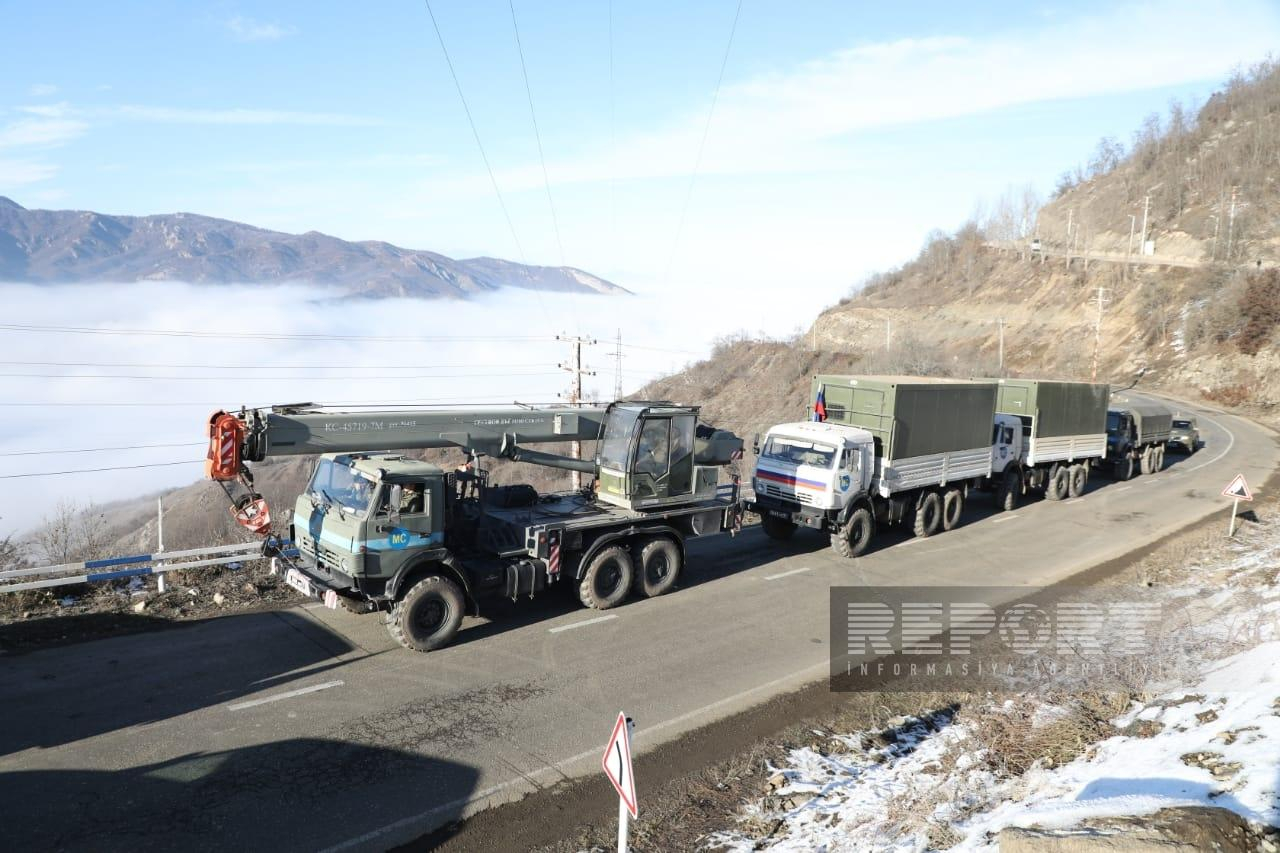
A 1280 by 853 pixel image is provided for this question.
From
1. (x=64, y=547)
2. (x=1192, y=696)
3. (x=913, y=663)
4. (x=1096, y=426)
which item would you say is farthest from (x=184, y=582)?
(x=1096, y=426)

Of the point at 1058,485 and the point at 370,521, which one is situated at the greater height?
the point at 370,521

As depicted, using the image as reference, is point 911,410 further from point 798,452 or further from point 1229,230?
point 1229,230

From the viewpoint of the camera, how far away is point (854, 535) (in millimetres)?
16156

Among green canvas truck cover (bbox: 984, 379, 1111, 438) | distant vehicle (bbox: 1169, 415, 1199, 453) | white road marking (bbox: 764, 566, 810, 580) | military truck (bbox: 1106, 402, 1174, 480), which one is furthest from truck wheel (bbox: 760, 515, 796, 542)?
distant vehicle (bbox: 1169, 415, 1199, 453)

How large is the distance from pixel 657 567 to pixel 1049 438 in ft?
46.2

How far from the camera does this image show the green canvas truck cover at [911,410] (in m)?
16.6

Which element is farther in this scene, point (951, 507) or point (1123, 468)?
point (1123, 468)

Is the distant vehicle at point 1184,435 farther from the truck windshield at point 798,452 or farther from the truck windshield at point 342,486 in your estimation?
the truck windshield at point 342,486

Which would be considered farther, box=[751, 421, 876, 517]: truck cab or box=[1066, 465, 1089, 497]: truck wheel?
box=[1066, 465, 1089, 497]: truck wheel

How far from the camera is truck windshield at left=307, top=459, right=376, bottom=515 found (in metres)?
10.6

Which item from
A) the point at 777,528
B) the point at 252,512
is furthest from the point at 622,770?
the point at 777,528

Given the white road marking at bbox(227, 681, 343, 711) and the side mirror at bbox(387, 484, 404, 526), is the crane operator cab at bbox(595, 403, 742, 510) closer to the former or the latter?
the side mirror at bbox(387, 484, 404, 526)

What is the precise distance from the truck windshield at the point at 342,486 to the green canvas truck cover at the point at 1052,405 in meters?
16.5

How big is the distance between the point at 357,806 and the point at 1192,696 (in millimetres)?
8457
